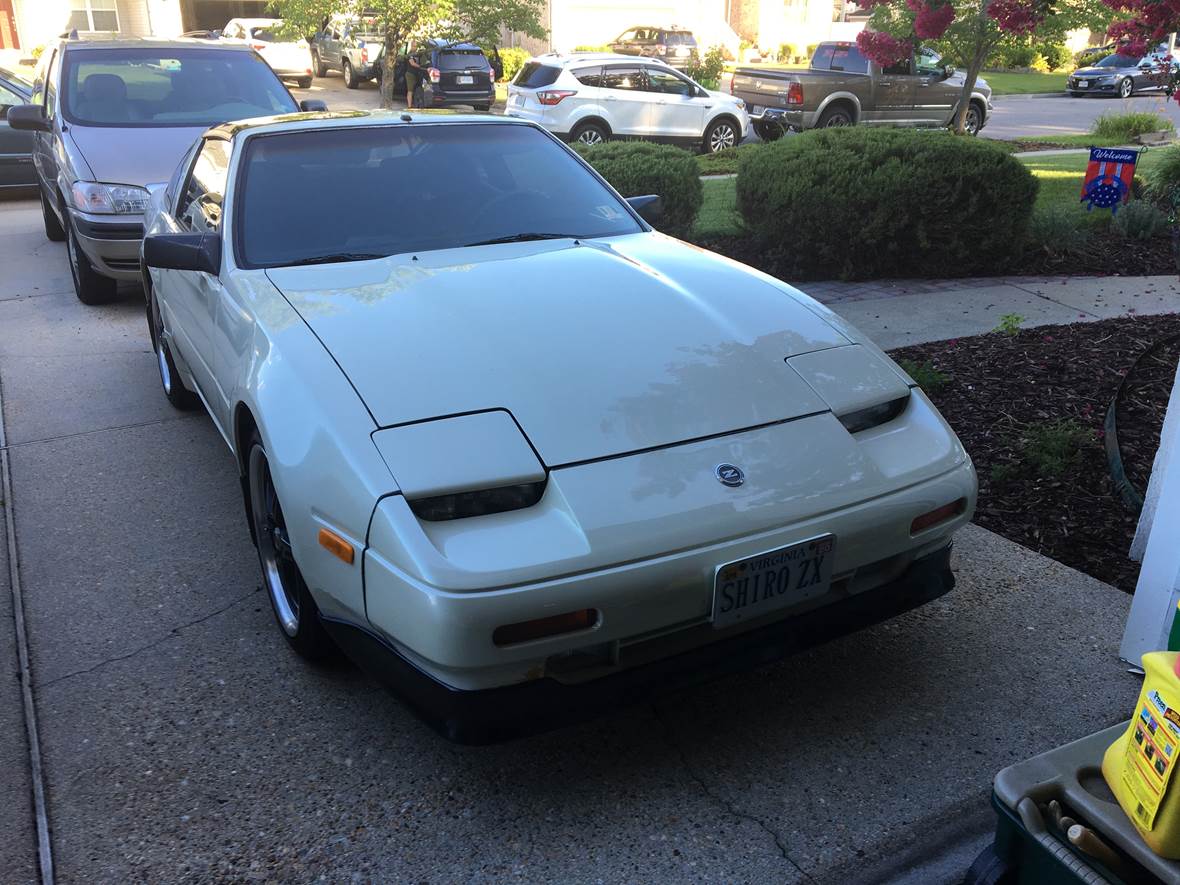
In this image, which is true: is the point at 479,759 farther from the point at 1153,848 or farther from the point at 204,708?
the point at 1153,848

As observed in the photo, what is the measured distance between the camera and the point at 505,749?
9.17 feet

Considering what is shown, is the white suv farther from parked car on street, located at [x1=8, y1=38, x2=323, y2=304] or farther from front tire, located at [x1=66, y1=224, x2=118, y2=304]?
front tire, located at [x1=66, y1=224, x2=118, y2=304]

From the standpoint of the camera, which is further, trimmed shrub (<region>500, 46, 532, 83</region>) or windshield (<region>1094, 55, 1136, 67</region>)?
windshield (<region>1094, 55, 1136, 67</region>)

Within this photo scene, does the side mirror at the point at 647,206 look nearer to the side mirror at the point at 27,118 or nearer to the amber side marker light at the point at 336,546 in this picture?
the amber side marker light at the point at 336,546

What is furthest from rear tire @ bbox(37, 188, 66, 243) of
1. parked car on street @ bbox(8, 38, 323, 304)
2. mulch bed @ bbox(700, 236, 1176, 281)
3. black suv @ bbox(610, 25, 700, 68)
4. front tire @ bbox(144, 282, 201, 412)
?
black suv @ bbox(610, 25, 700, 68)

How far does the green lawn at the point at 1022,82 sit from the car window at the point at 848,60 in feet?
43.1

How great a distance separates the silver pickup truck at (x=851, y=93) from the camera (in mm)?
16703

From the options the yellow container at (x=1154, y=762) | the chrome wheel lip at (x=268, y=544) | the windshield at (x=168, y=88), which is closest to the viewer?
the yellow container at (x=1154, y=762)

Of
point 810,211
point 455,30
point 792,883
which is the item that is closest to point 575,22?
point 455,30

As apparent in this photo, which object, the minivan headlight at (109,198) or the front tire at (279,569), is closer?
the front tire at (279,569)

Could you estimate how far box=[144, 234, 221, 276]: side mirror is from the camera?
3.67 m

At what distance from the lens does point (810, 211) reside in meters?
7.10

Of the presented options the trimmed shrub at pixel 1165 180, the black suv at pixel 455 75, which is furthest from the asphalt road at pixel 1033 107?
the trimmed shrub at pixel 1165 180

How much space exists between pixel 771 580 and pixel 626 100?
13956 millimetres
